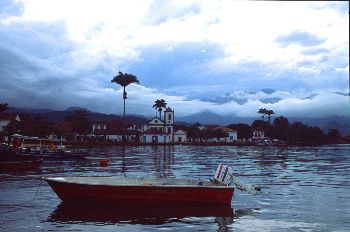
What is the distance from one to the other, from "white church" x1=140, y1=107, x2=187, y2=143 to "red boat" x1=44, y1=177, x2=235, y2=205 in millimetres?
119666

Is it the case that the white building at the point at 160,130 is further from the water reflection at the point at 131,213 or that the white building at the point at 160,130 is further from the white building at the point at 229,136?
the water reflection at the point at 131,213

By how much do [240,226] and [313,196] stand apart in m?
8.84

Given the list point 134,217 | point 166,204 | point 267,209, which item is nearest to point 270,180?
point 267,209

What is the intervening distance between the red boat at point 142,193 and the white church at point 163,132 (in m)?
120

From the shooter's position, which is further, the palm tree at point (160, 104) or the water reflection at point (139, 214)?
the palm tree at point (160, 104)

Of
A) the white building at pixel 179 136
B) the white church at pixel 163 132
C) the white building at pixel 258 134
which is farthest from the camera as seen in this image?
the white building at pixel 258 134

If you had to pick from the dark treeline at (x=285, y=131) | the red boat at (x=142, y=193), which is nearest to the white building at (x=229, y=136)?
the dark treeline at (x=285, y=131)

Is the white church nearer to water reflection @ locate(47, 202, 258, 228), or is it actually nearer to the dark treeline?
the dark treeline

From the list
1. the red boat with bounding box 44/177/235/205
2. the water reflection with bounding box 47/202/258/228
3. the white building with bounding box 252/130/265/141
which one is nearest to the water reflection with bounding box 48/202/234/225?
the water reflection with bounding box 47/202/258/228

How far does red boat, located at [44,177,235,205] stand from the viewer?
60.2 ft

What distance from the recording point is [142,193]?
1841cm

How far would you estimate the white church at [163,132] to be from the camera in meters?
139

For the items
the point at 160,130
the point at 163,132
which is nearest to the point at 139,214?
the point at 163,132

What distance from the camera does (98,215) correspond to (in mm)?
17469
